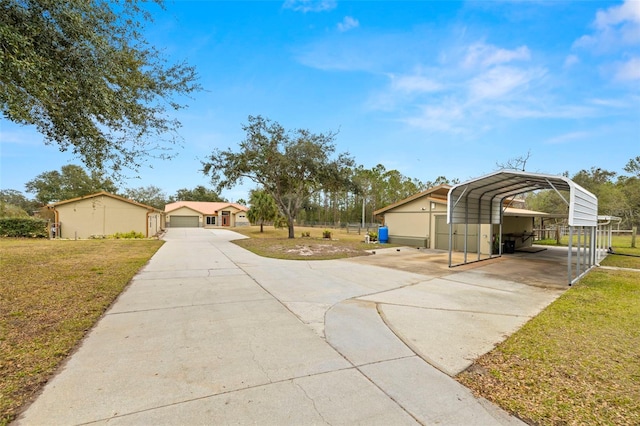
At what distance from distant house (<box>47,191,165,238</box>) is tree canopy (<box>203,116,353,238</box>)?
26.8 ft

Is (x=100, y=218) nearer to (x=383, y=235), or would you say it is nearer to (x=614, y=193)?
(x=383, y=235)

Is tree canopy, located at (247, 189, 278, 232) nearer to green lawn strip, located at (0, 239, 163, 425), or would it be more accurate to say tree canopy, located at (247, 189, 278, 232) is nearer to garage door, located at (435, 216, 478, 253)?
garage door, located at (435, 216, 478, 253)

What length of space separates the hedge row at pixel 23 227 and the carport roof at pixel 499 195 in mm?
26983

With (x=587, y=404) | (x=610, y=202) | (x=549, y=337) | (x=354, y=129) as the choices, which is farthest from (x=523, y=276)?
(x=610, y=202)

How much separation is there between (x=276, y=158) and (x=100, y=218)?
612 inches

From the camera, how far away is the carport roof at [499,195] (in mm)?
7860

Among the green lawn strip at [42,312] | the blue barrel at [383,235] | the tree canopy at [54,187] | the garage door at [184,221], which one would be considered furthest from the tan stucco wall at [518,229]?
the tree canopy at [54,187]

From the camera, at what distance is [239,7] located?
28.6ft

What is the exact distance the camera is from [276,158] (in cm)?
2089

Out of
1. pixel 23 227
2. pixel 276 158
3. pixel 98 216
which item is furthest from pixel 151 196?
pixel 276 158

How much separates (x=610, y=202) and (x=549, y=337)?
122 ft

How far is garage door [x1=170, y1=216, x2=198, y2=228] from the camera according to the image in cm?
4616

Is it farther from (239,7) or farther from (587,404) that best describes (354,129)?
(587,404)

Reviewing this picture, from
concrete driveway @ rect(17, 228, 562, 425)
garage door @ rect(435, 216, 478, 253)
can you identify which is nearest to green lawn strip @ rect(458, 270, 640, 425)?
concrete driveway @ rect(17, 228, 562, 425)
